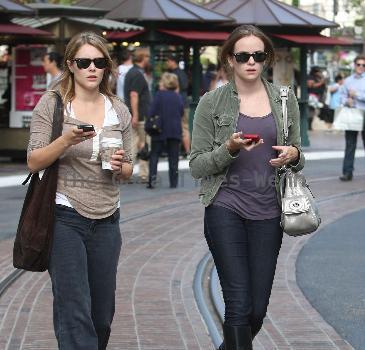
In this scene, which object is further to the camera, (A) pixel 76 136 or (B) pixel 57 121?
(B) pixel 57 121

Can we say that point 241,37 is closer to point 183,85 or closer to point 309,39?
point 183,85

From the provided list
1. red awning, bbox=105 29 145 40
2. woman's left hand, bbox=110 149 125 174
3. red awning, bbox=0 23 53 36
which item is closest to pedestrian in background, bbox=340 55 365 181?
red awning, bbox=0 23 53 36

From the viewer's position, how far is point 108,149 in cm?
495

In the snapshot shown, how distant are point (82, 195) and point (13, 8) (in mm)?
14346

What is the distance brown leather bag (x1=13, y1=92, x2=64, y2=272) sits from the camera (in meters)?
5.01

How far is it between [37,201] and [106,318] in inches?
24.3

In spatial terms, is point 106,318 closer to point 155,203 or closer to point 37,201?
point 37,201

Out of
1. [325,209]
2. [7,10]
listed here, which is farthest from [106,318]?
[7,10]

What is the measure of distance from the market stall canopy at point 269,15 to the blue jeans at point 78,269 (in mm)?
19765

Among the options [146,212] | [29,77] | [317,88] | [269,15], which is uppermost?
[269,15]

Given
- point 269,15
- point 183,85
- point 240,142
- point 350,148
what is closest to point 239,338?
point 240,142

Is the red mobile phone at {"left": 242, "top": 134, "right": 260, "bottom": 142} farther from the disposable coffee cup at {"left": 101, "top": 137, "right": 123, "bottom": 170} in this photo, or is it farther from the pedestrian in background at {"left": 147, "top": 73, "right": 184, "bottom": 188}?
the pedestrian in background at {"left": 147, "top": 73, "right": 184, "bottom": 188}

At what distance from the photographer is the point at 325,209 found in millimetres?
13961

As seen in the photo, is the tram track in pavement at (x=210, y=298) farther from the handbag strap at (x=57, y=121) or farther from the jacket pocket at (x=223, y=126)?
the handbag strap at (x=57, y=121)
